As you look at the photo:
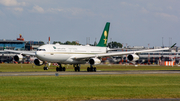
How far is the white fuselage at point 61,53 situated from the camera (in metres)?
53.4

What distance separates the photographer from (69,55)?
58406 millimetres

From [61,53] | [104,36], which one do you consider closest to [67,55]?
[61,53]

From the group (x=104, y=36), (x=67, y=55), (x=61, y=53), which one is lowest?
(x=67, y=55)

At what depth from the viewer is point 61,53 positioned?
56500 mm

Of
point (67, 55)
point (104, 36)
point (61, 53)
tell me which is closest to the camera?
point (61, 53)

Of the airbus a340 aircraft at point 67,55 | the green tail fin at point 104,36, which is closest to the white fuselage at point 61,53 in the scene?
the airbus a340 aircraft at point 67,55

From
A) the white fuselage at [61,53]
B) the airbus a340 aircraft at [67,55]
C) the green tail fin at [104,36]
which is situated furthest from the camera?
the green tail fin at [104,36]

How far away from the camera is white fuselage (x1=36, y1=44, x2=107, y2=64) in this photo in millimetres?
53438

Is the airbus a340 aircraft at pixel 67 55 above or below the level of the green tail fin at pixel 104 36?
below

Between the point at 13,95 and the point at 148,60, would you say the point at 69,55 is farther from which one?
the point at 148,60

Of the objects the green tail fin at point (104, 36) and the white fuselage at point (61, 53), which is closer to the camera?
the white fuselage at point (61, 53)

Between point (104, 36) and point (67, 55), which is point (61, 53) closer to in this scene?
point (67, 55)

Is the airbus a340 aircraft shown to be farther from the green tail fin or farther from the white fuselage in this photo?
the green tail fin

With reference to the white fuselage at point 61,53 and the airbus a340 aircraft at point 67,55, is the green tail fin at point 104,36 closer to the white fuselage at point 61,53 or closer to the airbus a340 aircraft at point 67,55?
the airbus a340 aircraft at point 67,55
